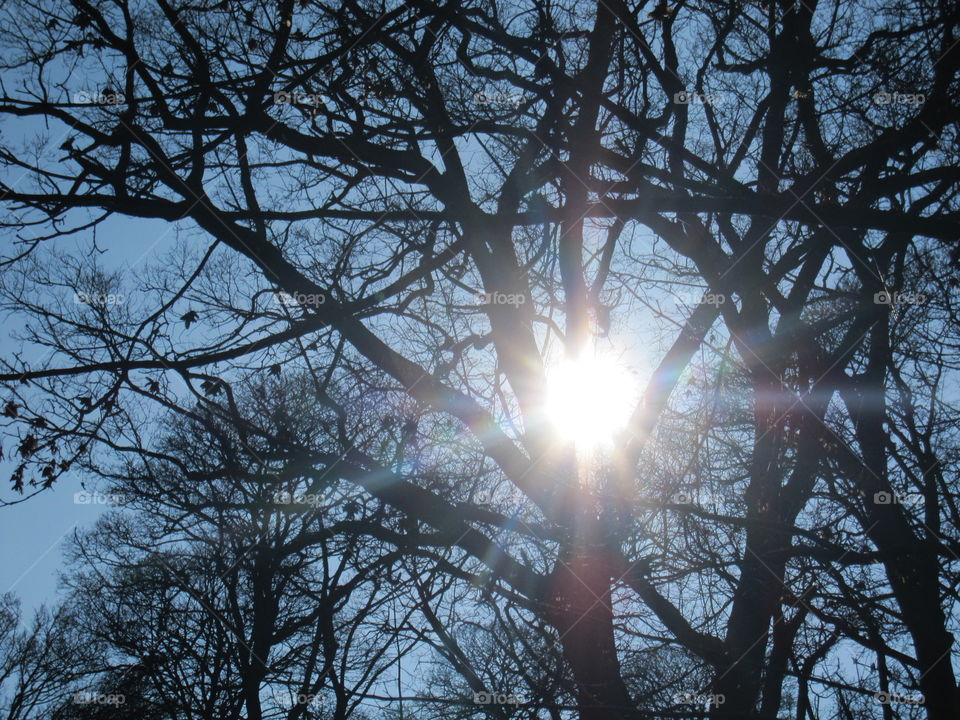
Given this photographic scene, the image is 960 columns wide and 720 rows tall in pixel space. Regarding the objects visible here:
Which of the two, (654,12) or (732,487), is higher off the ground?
(654,12)

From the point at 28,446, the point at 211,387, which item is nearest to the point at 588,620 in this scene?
the point at 211,387

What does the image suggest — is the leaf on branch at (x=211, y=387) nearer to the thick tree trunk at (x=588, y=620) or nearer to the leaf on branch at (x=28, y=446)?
the leaf on branch at (x=28, y=446)

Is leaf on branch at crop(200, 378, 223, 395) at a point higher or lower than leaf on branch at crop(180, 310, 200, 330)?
lower

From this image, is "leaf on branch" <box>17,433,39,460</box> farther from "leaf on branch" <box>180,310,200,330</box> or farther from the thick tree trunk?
the thick tree trunk

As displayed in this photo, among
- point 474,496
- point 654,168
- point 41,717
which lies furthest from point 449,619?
point 41,717

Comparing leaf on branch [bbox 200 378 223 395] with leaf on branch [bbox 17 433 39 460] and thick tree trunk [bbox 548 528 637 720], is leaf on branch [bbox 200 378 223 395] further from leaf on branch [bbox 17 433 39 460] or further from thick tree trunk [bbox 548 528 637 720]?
thick tree trunk [bbox 548 528 637 720]

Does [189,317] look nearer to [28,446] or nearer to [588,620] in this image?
[28,446]

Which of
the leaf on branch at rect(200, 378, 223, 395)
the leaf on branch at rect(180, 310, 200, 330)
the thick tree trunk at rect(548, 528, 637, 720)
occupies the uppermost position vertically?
the leaf on branch at rect(180, 310, 200, 330)

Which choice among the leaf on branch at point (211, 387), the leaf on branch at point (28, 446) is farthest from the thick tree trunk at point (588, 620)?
the leaf on branch at point (28, 446)

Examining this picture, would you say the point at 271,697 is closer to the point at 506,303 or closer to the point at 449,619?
the point at 449,619

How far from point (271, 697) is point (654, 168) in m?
5.01

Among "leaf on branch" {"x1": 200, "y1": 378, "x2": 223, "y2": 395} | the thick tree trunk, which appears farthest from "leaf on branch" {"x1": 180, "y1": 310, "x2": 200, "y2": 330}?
the thick tree trunk

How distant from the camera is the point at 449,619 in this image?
16.0 feet

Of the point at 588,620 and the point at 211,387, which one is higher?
the point at 211,387
